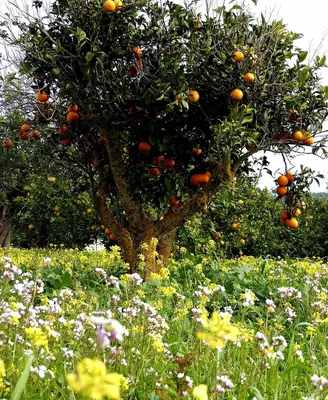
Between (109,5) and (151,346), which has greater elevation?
(109,5)

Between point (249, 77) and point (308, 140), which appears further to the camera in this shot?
point (308, 140)

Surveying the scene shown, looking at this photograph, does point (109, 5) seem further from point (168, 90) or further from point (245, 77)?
point (245, 77)

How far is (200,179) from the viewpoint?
5824 mm

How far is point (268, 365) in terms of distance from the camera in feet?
7.39

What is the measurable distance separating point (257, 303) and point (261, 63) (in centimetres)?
272

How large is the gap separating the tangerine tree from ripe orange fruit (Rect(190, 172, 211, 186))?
0.04 feet

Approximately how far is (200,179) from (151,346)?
133 inches

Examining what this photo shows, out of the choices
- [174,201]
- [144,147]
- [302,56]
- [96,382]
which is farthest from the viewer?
[174,201]

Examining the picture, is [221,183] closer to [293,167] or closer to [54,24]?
[293,167]

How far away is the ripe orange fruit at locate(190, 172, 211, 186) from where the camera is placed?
19.1ft

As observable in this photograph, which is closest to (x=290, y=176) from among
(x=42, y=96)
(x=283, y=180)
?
(x=283, y=180)

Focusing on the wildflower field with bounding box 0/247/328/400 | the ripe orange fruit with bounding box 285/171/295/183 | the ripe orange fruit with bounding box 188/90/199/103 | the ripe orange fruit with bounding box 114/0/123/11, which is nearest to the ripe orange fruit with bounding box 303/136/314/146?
the ripe orange fruit with bounding box 285/171/295/183

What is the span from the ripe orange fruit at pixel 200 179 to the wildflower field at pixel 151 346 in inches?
43.7

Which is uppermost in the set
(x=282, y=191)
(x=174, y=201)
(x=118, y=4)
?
(x=118, y=4)
